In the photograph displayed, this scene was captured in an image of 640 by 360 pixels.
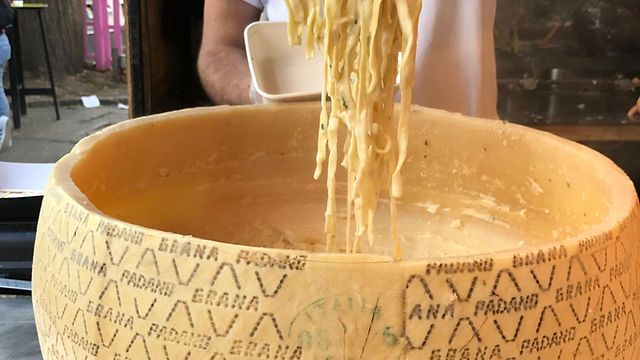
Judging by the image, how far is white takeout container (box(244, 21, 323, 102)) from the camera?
37.5 inches

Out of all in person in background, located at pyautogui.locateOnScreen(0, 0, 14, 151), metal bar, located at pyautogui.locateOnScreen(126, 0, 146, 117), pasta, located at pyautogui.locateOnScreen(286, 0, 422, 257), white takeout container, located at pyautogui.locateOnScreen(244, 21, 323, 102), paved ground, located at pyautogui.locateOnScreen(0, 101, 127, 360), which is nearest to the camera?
pasta, located at pyautogui.locateOnScreen(286, 0, 422, 257)

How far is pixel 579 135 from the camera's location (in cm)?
161

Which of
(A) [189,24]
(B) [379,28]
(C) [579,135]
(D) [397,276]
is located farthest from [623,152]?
(D) [397,276]

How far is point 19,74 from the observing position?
1.29m

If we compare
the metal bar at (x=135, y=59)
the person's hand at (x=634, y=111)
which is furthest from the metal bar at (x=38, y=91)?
the person's hand at (x=634, y=111)

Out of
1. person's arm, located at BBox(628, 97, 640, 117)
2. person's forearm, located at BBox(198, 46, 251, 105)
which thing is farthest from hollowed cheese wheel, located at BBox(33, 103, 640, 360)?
person's arm, located at BBox(628, 97, 640, 117)

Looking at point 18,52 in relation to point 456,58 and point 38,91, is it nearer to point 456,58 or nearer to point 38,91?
point 38,91

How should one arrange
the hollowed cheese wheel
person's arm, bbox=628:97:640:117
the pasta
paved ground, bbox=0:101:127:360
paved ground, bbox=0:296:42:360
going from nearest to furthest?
the hollowed cheese wheel → the pasta → paved ground, bbox=0:296:42:360 → paved ground, bbox=0:101:127:360 → person's arm, bbox=628:97:640:117

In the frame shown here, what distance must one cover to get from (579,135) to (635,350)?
1167mm

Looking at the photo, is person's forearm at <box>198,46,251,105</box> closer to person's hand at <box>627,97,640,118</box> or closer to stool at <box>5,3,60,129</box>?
stool at <box>5,3,60,129</box>

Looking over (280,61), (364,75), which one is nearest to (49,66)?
(280,61)

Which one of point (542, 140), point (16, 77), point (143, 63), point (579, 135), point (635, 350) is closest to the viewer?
point (635, 350)

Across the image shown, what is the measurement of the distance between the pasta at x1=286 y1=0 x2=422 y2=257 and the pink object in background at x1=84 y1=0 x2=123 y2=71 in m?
0.73

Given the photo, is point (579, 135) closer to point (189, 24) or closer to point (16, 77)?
point (189, 24)
